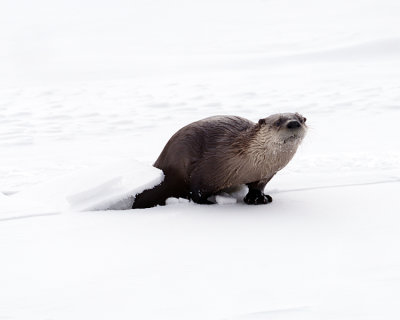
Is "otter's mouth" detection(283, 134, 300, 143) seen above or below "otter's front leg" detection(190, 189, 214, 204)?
above

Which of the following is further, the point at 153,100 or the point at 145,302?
the point at 153,100

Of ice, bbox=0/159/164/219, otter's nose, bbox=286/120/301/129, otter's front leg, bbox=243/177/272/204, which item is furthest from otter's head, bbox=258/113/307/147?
ice, bbox=0/159/164/219

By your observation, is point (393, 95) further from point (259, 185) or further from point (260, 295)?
point (260, 295)

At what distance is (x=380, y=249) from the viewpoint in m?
2.51

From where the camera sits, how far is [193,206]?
131 inches

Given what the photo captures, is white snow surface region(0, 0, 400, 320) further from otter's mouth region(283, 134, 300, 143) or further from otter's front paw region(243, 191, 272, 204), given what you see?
otter's mouth region(283, 134, 300, 143)

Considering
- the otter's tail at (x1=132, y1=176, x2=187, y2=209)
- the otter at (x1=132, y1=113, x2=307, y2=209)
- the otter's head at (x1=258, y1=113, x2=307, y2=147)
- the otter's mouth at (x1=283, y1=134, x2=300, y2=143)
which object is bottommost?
the otter's tail at (x1=132, y1=176, x2=187, y2=209)

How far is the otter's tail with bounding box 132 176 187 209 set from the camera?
3.39 m

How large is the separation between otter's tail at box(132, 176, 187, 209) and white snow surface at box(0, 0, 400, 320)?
0.13 feet

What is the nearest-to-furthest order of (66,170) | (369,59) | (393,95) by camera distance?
(66,170), (393,95), (369,59)

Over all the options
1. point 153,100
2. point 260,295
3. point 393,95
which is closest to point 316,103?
point 393,95

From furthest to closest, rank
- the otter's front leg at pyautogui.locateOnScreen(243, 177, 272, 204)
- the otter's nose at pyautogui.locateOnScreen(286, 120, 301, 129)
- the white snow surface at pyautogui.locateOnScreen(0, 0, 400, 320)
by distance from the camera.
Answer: the otter's front leg at pyautogui.locateOnScreen(243, 177, 272, 204)
the otter's nose at pyautogui.locateOnScreen(286, 120, 301, 129)
the white snow surface at pyautogui.locateOnScreen(0, 0, 400, 320)

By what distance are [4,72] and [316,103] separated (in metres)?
6.17

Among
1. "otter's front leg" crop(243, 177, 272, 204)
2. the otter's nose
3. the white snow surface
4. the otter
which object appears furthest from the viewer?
"otter's front leg" crop(243, 177, 272, 204)
